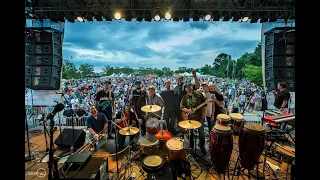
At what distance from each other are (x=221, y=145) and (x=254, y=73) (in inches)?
825

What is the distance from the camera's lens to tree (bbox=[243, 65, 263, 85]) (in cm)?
2007

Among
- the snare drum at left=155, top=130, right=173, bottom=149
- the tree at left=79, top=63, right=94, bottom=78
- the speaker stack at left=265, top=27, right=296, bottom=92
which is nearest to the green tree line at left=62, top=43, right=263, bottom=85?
the tree at left=79, top=63, right=94, bottom=78

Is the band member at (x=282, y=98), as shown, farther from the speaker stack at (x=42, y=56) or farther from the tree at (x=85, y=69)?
the tree at (x=85, y=69)

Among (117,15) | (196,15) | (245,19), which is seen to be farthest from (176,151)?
(245,19)

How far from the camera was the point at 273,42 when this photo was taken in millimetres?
6555

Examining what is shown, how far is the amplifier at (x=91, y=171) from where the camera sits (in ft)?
8.10

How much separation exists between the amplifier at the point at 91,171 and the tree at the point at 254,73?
22.4m

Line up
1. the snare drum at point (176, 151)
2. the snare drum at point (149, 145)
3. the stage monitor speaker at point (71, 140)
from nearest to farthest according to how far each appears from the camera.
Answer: the snare drum at point (176, 151)
the snare drum at point (149, 145)
the stage monitor speaker at point (71, 140)

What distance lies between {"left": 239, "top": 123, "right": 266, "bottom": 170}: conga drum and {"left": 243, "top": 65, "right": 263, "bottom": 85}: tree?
20472 mm

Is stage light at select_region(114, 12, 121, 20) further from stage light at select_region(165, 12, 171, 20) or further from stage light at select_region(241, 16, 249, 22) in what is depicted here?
stage light at select_region(241, 16, 249, 22)

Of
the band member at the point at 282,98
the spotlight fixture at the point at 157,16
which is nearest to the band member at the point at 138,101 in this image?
the spotlight fixture at the point at 157,16
